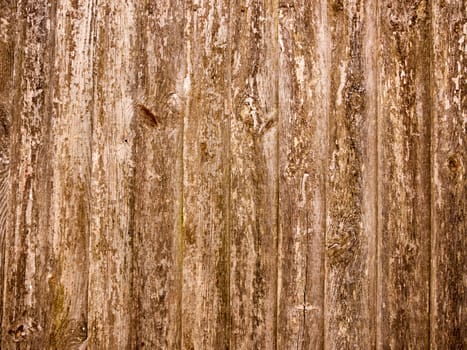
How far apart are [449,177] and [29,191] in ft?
4.28

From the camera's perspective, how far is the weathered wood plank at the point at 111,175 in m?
1.52

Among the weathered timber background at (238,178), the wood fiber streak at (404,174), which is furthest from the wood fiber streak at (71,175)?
the wood fiber streak at (404,174)

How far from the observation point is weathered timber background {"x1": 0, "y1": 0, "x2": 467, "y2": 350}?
1508mm

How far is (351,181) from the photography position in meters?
1.52

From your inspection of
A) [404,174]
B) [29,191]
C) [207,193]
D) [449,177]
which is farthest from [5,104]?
[449,177]

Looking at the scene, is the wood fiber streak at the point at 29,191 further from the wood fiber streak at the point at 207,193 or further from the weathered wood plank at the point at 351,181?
the weathered wood plank at the point at 351,181

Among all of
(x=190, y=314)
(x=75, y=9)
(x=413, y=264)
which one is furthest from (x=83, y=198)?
(x=413, y=264)

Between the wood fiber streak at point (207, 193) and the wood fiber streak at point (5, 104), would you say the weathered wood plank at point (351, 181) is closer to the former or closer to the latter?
the wood fiber streak at point (207, 193)

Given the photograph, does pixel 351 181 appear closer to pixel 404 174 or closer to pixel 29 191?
pixel 404 174

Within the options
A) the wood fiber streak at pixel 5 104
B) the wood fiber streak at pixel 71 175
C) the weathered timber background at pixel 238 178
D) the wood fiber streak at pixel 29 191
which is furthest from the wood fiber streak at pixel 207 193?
the wood fiber streak at pixel 5 104

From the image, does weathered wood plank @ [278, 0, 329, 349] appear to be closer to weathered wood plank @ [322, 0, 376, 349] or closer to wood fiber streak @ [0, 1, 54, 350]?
weathered wood plank @ [322, 0, 376, 349]

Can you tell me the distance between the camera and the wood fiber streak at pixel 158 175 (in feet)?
4.97

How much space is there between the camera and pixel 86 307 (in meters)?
1.53

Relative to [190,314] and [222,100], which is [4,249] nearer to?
[190,314]
